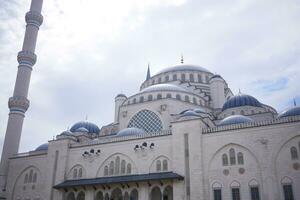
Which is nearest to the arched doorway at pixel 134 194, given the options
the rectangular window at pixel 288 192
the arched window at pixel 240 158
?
the arched window at pixel 240 158

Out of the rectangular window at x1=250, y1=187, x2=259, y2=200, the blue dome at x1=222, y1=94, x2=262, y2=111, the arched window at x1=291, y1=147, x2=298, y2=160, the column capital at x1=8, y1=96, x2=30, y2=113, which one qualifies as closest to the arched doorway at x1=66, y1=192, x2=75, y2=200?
the column capital at x1=8, y1=96, x2=30, y2=113

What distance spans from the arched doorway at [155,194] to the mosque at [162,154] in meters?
0.08

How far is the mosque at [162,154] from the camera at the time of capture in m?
23.7

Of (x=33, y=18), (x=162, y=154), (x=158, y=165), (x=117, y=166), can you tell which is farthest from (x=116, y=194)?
(x=33, y=18)

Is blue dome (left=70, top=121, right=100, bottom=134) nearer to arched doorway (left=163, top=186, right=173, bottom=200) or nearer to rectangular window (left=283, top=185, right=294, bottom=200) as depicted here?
arched doorway (left=163, top=186, right=173, bottom=200)

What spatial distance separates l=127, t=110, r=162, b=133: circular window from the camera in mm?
35531

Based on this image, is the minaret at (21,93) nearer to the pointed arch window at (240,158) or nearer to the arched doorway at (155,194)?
the arched doorway at (155,194)

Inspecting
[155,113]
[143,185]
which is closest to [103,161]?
[143,185]

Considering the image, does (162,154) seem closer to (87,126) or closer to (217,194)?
(217,194)

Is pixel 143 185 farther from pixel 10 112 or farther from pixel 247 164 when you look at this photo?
pixel 10 112

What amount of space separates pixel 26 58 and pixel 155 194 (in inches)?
901

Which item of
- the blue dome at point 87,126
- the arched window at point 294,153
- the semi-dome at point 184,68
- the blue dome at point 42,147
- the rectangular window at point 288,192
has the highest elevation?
the semi-dome at point 184,68

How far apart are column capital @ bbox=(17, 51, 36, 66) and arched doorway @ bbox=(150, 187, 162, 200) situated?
22.3 meters

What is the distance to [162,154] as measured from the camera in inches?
1106
